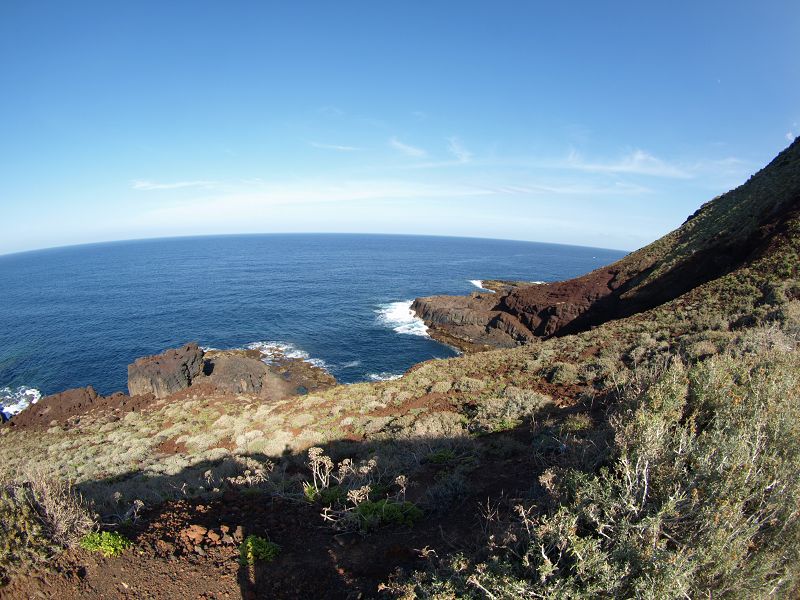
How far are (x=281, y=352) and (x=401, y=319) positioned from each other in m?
18.6

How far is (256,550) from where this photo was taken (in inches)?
275

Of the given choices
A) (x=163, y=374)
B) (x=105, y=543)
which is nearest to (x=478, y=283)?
(x=163, y=374)

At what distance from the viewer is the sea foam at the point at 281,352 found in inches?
1598

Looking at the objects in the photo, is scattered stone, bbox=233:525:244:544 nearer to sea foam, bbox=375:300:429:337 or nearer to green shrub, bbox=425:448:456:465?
green shrub, bbox=425:448:456:465

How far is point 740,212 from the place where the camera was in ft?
116

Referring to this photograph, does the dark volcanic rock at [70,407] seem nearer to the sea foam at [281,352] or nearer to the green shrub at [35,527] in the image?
the sea foam at [281,352]

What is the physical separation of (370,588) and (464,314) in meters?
44.6

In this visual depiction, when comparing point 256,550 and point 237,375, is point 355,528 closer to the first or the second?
point 256,550

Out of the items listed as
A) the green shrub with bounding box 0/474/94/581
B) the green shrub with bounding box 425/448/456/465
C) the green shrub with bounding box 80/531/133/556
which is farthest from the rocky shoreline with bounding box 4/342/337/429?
the green shrub with bounding box 80/531/133/556

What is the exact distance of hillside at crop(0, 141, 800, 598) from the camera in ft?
15.0

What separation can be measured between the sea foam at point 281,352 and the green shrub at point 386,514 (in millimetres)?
31595

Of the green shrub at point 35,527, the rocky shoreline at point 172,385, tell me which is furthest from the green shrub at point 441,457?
the rocky shoreline at point 172,385

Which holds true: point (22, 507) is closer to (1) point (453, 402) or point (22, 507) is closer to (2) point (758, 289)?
(1) point (453, 402)

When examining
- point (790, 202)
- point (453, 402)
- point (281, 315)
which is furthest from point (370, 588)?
point (281, 315)
